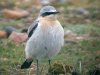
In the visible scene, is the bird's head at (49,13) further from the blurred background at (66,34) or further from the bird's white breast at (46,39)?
the blurred background at (66,34)

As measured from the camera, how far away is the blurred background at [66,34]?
32.9 feet

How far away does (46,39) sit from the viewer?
8914 mm

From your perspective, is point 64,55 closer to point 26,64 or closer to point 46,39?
point 26,64

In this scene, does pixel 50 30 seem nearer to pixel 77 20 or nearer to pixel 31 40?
pixel 31 40

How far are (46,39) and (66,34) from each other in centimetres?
451

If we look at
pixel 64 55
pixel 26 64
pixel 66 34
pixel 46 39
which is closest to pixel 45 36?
pixel 46 39

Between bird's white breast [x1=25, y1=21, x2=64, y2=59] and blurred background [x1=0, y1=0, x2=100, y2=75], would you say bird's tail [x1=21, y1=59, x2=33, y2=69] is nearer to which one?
blurred background [x1=0, y1=0, x2=100, y2=75]

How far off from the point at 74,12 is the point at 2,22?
283 cm

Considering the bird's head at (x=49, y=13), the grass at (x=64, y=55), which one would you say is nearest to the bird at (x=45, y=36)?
the bird's head at (x=49, y=13)

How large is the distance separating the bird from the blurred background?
42 centimetres

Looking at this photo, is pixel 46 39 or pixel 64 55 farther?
pixel 64 55

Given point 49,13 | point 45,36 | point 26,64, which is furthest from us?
point 26,64

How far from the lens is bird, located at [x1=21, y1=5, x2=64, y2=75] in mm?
8914

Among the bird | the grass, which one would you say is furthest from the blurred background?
the bird
